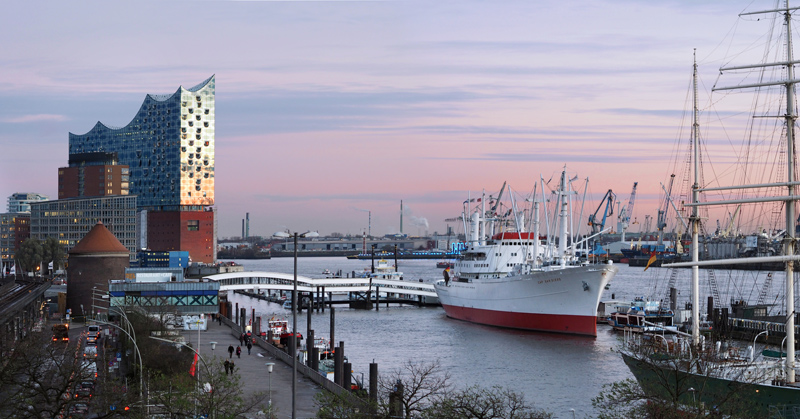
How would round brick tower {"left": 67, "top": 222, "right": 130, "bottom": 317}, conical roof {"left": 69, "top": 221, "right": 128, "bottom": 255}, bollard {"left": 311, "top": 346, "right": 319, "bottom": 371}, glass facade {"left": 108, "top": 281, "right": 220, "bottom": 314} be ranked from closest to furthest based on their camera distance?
bollard {"left": 311, "top": 346, "right": 319, "bottom": 371} < glass facade {"left": 108, "top": 281, "right": 220, "bottom": 314} < round brick tower {"left": 67, "top": 222, "right": 130, "bottom": 317} < conical roof {"left": 69, "top": 221, "right": 128, "bottom": 255}

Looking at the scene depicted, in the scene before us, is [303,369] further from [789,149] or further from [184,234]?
[184,234]

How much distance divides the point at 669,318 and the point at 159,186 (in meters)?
138

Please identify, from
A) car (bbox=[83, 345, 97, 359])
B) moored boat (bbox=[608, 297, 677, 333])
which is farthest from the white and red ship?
car (bbox=[83, 345, 97, 359])

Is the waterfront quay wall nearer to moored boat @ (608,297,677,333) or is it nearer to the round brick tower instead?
the round brick tower

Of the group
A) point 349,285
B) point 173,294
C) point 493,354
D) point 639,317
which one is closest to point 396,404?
point 493,354

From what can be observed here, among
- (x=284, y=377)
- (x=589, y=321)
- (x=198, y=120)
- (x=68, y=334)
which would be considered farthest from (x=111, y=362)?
(x=198, y=120)

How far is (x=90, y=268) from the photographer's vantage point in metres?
83.2

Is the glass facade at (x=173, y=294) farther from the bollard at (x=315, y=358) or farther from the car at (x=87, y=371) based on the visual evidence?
the car at (x=87, y=371)

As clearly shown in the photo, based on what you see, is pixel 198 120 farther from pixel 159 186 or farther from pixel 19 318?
pixel 19 318

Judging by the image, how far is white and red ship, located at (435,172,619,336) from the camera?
78.2m

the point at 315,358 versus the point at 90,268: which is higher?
the point at 90,268

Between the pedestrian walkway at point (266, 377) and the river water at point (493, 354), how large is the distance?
745cm

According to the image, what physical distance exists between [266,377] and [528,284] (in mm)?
40305

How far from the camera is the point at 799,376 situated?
4034 cm
